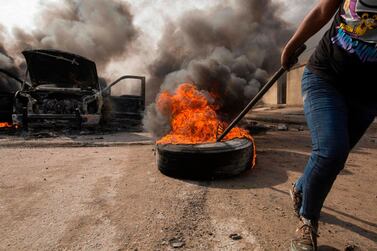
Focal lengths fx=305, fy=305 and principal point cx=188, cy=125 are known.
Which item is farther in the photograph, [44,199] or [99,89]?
[99,89]

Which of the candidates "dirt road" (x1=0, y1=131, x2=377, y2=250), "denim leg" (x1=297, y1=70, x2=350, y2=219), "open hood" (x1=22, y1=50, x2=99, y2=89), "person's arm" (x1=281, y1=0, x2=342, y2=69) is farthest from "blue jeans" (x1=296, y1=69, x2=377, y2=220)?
"open hood" (x1=22, y1=50, x2=99, y2=89)

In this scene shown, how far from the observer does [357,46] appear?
1842 millimetres

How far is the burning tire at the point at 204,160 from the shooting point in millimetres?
3715

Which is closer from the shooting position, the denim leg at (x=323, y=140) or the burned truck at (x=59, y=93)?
the denim leg at (x=323, y=140)

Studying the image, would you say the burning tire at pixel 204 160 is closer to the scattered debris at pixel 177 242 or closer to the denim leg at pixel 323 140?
the scattered debris at pixel 177 242

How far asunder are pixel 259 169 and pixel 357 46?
279 centimetres

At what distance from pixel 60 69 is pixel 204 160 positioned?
8.50 metres

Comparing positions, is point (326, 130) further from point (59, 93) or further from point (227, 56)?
point (59, 93)

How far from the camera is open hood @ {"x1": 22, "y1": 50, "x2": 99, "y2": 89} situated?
9.88 m

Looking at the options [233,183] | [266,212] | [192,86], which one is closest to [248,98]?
[192,86]

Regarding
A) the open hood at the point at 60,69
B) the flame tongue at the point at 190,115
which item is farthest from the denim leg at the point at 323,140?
the open hood at the point at 60,69

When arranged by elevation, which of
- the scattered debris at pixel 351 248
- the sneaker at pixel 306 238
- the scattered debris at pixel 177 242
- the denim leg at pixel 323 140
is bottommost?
the scattered debris at pixel 177 242

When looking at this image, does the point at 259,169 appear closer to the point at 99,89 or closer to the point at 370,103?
the point at 370,103

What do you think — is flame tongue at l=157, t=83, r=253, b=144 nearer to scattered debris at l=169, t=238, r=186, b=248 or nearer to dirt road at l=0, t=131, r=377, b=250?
dirt road at l=0, t=131, r=377, b=250
